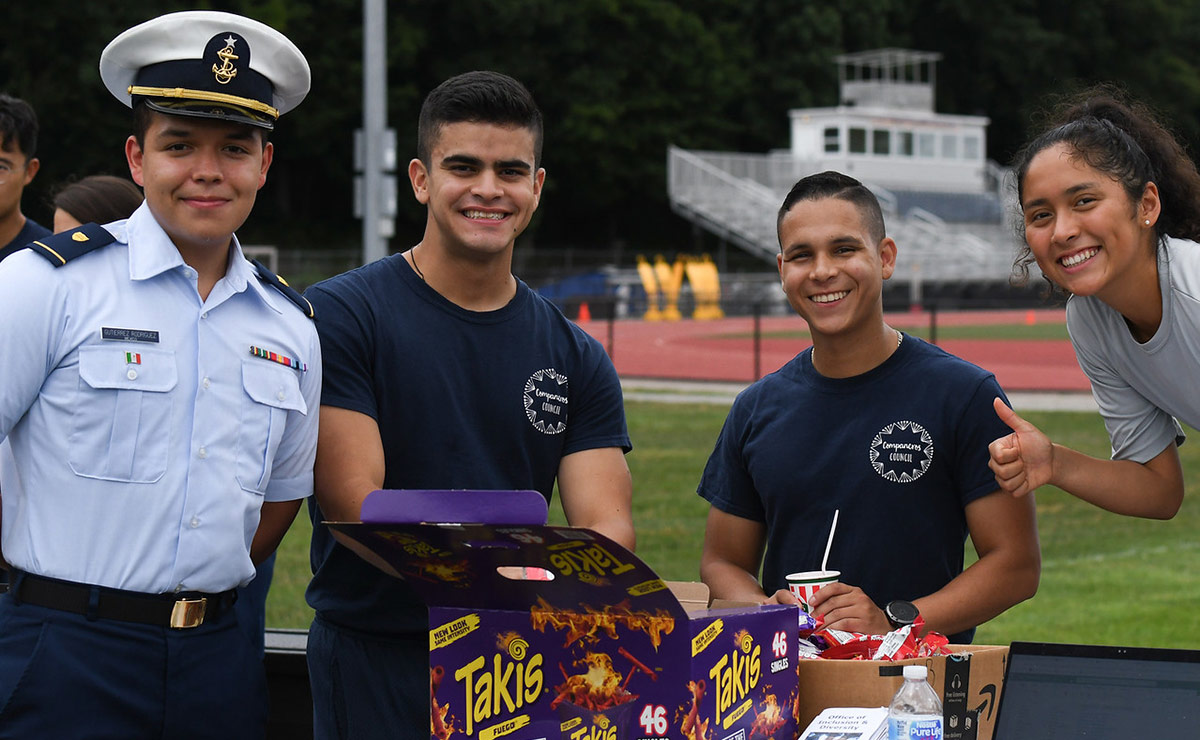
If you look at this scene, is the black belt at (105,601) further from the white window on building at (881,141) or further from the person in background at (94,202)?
the white window on building at (881,141)

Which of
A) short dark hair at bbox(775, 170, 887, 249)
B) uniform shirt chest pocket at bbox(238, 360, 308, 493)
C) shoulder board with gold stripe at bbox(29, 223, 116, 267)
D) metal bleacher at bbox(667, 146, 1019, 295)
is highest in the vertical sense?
metal bleacher at bbox(667, 146, 1019, 295)

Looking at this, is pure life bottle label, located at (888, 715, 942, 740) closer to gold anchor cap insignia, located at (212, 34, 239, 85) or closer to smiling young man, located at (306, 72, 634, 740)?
smiling young man, located at (306, 72, 634, 740)

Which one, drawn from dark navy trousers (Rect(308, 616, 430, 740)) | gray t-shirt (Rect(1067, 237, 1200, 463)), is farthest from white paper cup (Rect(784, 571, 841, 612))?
gray t-shirt (Rect(1067, 237, 1200, 463))

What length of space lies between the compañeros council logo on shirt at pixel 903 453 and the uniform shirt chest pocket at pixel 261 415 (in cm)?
145

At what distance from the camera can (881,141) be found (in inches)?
2302

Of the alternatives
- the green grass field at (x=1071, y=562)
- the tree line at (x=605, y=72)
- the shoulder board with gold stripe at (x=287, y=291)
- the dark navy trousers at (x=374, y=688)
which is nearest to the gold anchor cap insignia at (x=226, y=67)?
the shoulder board with gold stripe at (x=287, y=291)

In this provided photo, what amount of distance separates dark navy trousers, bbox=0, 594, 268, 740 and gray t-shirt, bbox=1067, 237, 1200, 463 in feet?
7.43

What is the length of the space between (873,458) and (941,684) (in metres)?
0.83

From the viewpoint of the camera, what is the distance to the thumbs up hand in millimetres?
3205

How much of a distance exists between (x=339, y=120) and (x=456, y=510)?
160 feet

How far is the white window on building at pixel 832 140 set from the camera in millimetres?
56438

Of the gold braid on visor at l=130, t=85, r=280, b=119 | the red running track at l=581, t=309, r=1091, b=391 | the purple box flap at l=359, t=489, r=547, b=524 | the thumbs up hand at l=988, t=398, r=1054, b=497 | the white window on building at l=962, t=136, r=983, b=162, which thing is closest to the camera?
the purple box flap at l=359, t=489, r=547, b=524

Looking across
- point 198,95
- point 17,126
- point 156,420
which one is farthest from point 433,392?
point 17,126

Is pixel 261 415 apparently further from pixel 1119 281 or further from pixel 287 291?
pixel 1119 281
